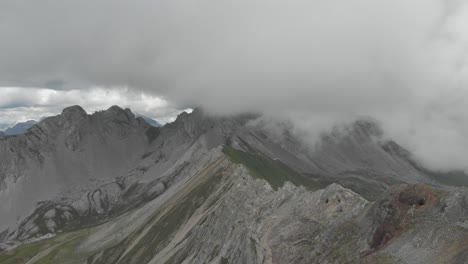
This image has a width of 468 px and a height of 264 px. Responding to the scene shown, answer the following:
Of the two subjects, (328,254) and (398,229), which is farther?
(328,254)

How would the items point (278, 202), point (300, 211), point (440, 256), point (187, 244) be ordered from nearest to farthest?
point (440, 256) → point (300, 211) → point (278, 202) → point (187, 244)

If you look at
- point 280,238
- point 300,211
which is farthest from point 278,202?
point 280,238

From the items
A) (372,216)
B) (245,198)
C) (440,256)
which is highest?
(245,198)

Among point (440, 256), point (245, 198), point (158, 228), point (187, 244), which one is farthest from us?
point (158, 228)

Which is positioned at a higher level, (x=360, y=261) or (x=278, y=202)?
(x=278, y=202)

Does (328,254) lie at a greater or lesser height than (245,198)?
lesser

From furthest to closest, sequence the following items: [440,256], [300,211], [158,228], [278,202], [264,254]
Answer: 1. [158,228]
2. [278,202]
3. [300,211]
4. [264,254]
5. [440,256]

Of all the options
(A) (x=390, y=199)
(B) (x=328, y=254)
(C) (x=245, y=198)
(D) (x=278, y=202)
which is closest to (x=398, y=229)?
(A) (x=390, y=199)

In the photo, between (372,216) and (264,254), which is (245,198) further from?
(372,216)

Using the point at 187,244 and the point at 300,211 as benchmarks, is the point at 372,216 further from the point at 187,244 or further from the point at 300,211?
the point at 187,244
